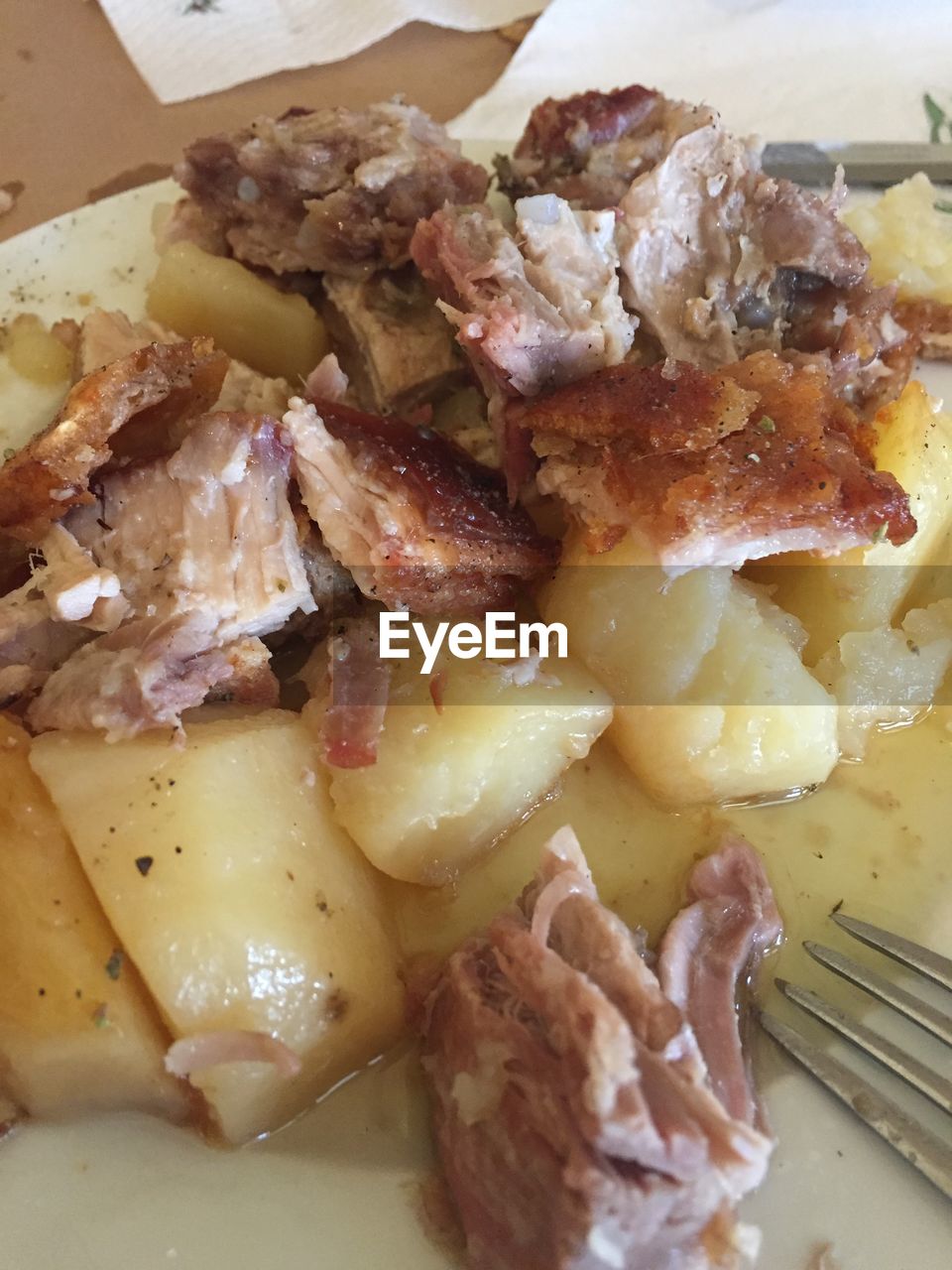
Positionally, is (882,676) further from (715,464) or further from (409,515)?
(409,515)

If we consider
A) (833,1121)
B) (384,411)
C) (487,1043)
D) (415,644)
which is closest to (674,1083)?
(487,1043)

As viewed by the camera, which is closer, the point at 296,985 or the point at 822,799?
the point at 296,985

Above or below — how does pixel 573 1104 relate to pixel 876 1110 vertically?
above

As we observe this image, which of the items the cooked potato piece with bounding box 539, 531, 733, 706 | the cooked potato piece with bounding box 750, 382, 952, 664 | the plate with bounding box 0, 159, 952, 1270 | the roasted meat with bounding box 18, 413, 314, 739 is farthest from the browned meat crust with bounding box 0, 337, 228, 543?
the cooked potato piece with bounding box 750, 382, 952, 664

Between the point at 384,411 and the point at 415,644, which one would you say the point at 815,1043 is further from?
the point at 384,411

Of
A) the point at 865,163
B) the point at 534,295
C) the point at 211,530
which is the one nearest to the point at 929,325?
the point at 865,163
